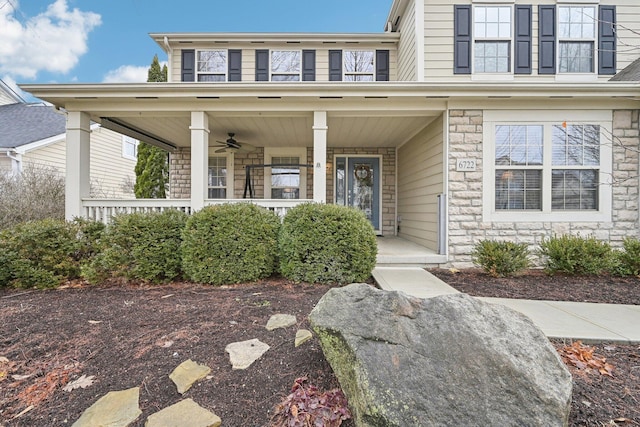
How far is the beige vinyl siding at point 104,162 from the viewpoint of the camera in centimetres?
973

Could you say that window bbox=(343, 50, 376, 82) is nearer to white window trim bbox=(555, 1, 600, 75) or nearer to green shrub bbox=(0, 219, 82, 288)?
white window trim bbox=(555, 1, 600, 75)

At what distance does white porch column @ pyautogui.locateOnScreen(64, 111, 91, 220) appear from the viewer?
472 centimetres

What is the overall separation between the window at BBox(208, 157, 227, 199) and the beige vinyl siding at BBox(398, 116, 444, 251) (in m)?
4.62

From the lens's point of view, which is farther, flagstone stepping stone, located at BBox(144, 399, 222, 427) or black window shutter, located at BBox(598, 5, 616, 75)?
black window shutter, located at BBox(598, 5, 616, 75)

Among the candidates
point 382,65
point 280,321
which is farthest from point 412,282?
point 382,65

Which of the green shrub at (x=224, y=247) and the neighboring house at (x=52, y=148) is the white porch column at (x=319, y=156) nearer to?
the green shrub at (x=224, y=247)

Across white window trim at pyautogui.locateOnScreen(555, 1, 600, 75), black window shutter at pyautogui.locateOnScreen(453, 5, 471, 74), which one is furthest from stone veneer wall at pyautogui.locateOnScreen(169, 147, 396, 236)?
white window trim at pyautogui.locateOnScreen(555, 1, 600, 75)

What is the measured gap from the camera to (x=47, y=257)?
363 cm

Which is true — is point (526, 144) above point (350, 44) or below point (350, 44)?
below

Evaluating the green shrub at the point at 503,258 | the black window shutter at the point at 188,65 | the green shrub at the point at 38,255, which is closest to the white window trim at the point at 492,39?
the green shrub at the point at 503,258

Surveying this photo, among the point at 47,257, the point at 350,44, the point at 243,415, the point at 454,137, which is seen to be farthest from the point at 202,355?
the point at 350,44

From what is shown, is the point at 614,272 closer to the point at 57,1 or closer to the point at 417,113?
the point at 417,113

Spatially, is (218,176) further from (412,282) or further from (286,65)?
(412,282)

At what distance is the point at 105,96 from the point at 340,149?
5.03 metres
